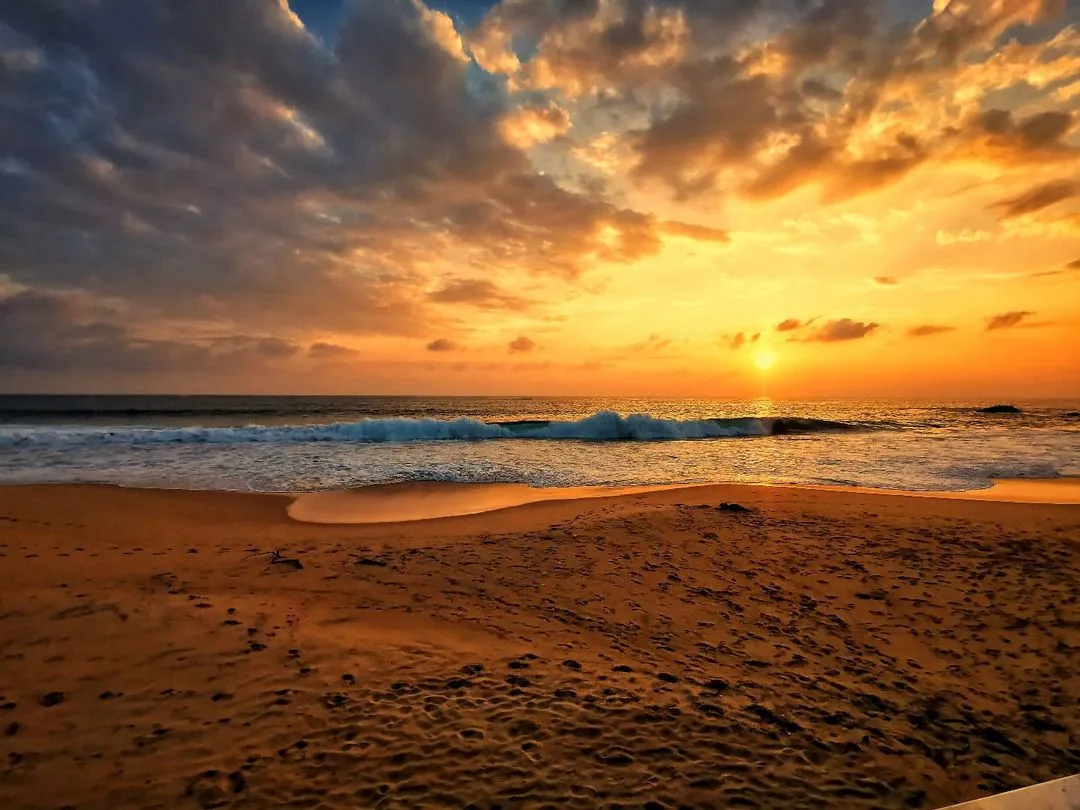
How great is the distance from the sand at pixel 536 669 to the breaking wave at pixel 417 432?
68.0 feet

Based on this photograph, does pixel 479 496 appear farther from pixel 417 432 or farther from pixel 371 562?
pixel 417 432

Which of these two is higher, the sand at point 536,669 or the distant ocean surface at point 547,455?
the distant ocean surface at point 547,455

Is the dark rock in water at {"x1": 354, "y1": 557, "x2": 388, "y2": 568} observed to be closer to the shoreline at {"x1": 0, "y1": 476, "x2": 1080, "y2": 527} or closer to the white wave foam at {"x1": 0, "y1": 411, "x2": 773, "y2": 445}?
the shoreline at {"x1": 0, "y1": 476, "x2": 1080, "y2": 527}

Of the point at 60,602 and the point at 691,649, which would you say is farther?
the point at 60,602

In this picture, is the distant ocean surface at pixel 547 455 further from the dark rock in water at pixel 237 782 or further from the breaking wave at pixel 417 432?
the dark rock in water at pixel 237 782

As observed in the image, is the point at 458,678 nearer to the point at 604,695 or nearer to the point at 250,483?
the point at 604,695

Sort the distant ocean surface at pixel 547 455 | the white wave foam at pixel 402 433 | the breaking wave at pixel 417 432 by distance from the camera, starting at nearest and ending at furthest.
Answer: the distant ocean surface at pixel 547 455, the white wave foam at pixel 402 433, the breaking wave at pixel 417 432

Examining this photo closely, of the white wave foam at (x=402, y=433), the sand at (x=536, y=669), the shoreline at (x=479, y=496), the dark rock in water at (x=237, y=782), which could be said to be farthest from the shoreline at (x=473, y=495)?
the white wave foam at (x=402, y=433)

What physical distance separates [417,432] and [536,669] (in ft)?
90.0

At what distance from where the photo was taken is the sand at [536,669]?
12.4 ft

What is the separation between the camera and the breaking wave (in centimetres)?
2859

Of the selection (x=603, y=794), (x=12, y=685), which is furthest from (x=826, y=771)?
(x=12, y=685)

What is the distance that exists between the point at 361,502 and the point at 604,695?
34.0 ft

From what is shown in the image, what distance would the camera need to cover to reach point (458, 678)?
506 centimetres
